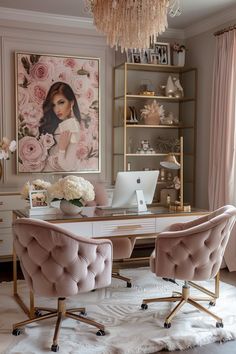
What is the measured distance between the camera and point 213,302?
385 cm

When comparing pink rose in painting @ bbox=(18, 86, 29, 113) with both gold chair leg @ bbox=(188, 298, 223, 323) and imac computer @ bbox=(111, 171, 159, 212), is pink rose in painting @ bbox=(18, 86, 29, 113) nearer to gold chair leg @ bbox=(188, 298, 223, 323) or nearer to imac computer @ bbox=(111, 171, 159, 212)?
imac computer @ bbox=(111, 171, 159, 212)

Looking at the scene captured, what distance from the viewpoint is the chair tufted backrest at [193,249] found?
3.32 meters

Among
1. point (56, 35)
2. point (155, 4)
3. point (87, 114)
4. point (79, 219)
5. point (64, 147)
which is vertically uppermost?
point (56, 35)

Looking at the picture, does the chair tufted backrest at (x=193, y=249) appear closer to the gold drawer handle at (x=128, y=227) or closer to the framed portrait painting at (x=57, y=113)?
the gold drawer handle at (x=128, y=227)

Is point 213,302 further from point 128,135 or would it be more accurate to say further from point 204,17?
point 204,17

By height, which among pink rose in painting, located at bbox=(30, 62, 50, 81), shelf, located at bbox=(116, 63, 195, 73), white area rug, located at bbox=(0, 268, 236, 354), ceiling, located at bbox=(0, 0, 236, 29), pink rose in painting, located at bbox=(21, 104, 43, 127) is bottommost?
white area rug, located at bbox=(0, 268, 236, 354)

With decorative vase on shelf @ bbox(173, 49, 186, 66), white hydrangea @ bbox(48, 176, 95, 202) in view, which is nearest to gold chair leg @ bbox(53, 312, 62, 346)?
white hydrangea @ bbox(48, 176, 95, 202)

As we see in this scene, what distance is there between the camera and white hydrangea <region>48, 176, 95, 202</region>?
3574 millimetres

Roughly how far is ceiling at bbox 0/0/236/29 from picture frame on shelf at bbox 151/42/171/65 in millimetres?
412

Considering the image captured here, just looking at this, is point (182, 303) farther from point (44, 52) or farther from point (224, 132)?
point (44, 52)

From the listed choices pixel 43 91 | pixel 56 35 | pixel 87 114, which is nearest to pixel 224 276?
pixel 87 114

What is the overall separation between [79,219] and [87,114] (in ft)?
7.95

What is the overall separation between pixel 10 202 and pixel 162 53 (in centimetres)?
269

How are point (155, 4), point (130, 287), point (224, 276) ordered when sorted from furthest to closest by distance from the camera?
point (224, 276), point (130, 287), point (155, 4)
